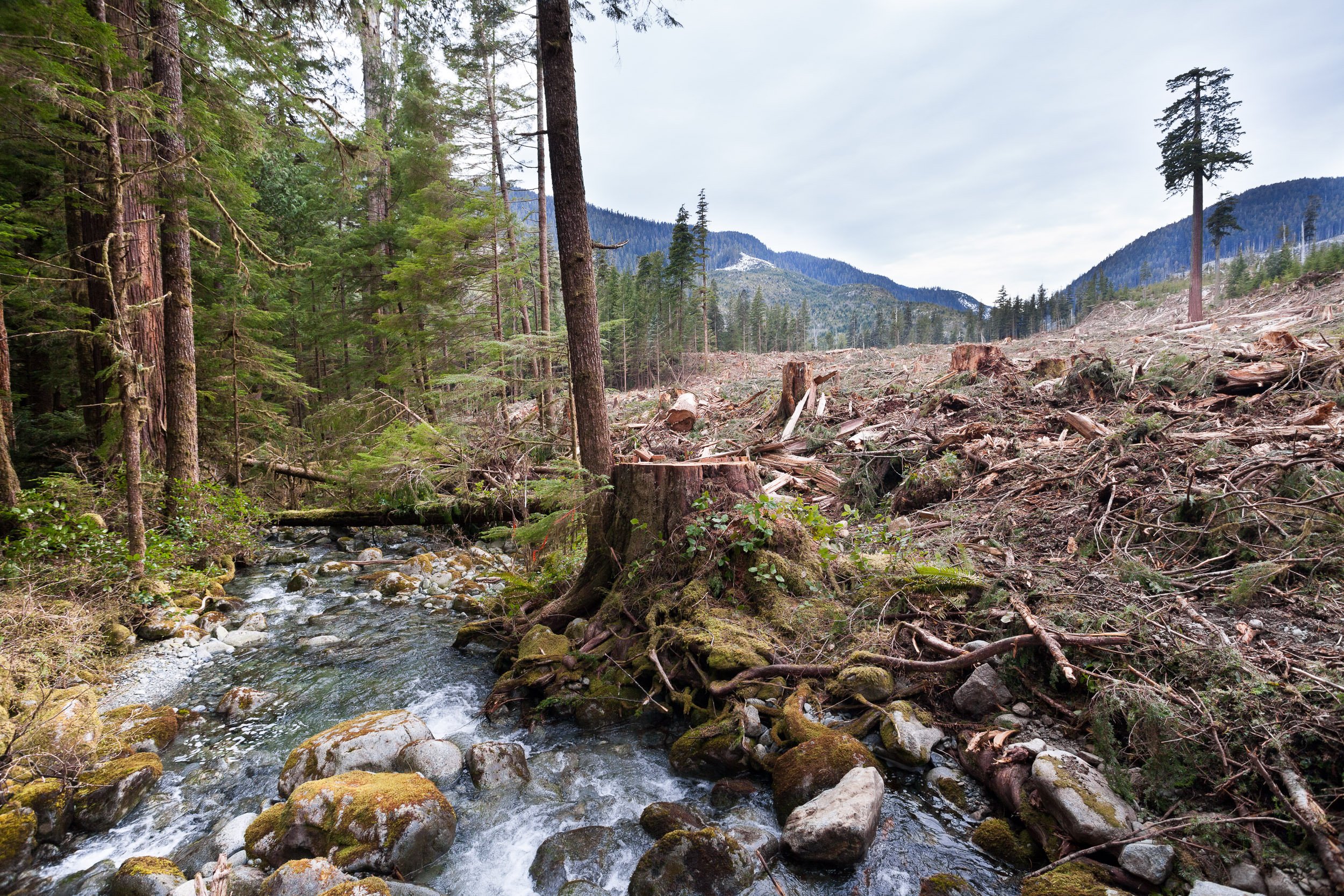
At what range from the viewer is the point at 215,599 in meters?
7.16

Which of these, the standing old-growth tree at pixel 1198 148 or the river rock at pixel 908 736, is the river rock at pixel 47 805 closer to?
the river rock at pixel 908 736

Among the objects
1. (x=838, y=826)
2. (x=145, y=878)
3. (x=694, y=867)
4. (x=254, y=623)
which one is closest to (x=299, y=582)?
(x=254, y=623)

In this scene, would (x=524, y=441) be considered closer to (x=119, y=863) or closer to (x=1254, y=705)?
(x=119, y=863)

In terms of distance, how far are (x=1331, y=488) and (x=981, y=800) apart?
128 inches

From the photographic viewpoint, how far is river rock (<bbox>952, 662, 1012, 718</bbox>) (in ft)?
10.7

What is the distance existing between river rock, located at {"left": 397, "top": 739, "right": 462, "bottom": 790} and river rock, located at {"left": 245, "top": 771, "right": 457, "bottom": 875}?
0.42 meters

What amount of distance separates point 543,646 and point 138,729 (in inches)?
119

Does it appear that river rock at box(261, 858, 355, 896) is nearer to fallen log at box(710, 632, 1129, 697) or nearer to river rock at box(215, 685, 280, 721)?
fallen log at box(710, 632, 1129, 697)

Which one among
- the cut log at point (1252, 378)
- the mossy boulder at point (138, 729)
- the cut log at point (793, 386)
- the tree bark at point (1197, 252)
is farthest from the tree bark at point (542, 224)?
the tree bark at point (1197, 252)

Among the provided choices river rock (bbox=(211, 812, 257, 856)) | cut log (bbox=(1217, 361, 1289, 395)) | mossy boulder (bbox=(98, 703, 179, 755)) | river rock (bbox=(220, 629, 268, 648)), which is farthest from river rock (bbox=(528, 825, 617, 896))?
cut log (bbox=(1217, 361, 1289, 395))

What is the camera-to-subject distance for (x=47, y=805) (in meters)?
3.23

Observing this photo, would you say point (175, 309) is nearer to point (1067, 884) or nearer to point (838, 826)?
point (838, 826)

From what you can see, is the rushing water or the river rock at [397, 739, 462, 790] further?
the river rock at [397, 739, 462, 790]

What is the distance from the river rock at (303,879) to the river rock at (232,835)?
Result: 0.64m
